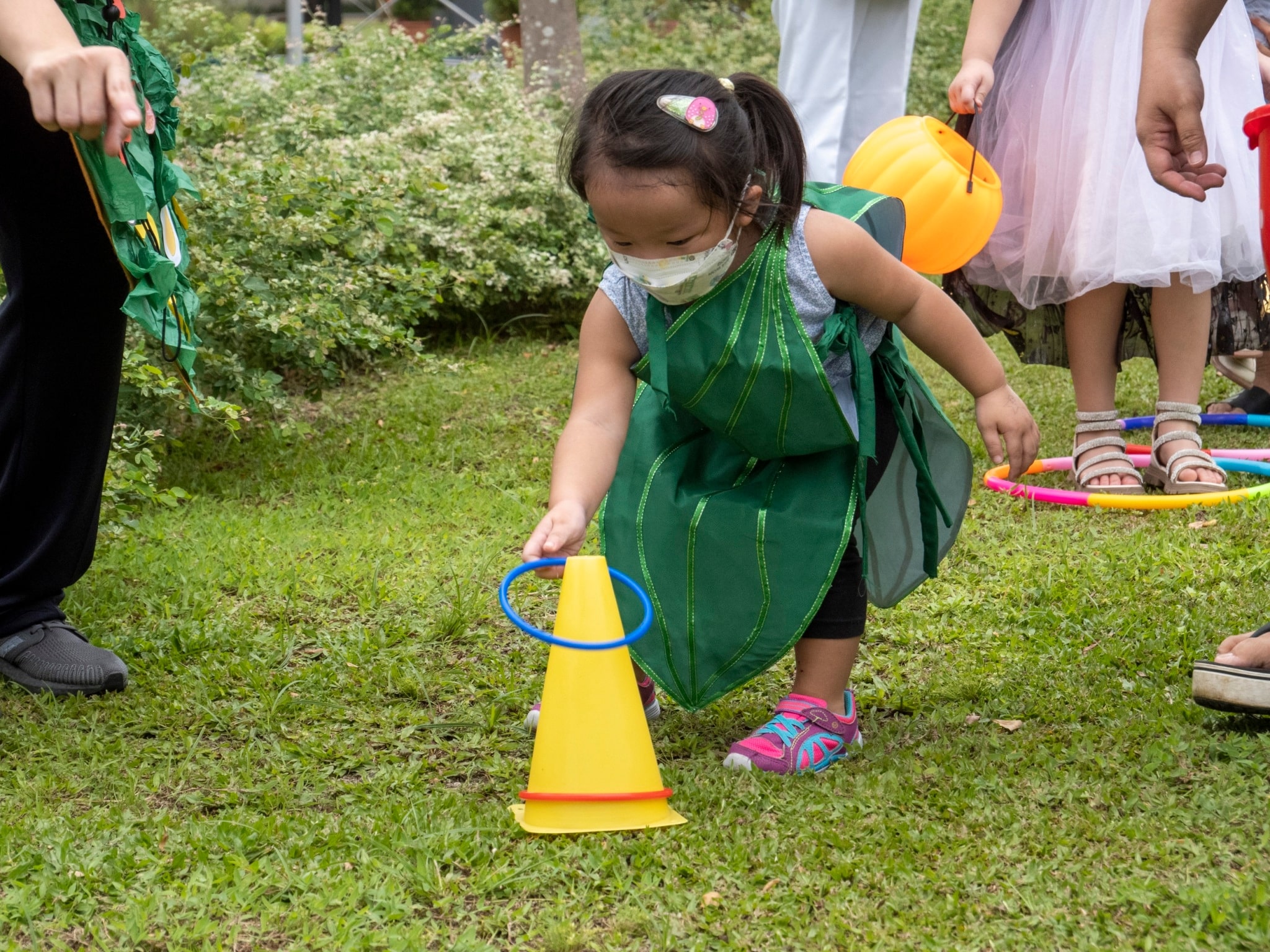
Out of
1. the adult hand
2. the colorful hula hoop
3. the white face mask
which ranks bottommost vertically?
the colorful hula hoop

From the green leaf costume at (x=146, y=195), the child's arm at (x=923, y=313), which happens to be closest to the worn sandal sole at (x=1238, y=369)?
the child's arm at (x=923, y=313)

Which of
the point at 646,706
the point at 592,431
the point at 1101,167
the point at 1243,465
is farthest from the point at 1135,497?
the point at 592,431

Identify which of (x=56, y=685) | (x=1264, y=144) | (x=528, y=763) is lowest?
(x=56, y=685)

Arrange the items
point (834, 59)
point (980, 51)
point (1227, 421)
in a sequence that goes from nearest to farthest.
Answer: point (980, 51)
point (1227, 421)
point (834, 59)

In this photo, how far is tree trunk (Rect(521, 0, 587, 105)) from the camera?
28.3ft

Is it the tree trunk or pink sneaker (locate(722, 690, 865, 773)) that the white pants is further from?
the tree trunk

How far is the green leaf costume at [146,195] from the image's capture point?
83.5 inches

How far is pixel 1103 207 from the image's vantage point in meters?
3.56

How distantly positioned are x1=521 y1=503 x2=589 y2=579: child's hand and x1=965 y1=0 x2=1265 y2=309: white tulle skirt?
6.89 feet

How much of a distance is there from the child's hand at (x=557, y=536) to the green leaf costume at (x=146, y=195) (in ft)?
2.62

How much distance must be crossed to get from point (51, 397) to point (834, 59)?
3.33m

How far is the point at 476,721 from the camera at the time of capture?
2.41 meters

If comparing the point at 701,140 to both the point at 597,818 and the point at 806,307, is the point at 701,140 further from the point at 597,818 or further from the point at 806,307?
the point at 597,818

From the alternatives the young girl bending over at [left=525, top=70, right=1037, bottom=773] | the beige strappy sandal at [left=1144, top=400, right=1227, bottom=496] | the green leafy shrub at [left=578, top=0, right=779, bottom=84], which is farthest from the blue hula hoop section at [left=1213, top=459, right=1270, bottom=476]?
the green leafy shrub at [left=578, top=0, right=779, bottom=84]
